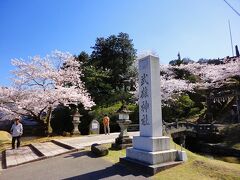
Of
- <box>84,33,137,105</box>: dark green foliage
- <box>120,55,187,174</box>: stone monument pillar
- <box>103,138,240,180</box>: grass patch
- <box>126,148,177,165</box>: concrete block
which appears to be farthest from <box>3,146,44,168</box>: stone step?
<box>84,33,137,105</box>: dark green foliage

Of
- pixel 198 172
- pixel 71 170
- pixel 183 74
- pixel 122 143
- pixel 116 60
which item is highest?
pixel 116 60

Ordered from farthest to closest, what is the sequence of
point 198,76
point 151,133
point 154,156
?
point 198,76, point 151,133, point 154,156

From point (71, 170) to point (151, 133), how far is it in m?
3.42

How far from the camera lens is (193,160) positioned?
30.5 ft

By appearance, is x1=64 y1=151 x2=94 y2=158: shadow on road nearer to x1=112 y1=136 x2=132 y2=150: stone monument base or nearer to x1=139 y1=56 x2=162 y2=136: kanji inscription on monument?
x1=112 y1=136 x2=132 y2=150: stone monument base

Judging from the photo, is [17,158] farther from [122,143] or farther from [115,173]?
[115,173]

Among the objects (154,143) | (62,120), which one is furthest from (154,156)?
(62,120)

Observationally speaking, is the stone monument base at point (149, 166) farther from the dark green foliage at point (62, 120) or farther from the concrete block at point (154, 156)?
the dark green foliage at point (62, 120)

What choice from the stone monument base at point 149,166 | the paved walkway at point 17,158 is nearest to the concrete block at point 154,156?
the stone monument base at point 149,166

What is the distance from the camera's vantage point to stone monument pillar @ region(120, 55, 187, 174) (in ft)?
28.7

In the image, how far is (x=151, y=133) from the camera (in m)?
9.30

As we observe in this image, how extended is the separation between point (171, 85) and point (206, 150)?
11190mm

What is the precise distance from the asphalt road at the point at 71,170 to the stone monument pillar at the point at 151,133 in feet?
2.20

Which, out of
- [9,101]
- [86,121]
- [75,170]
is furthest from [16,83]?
[75,170]
